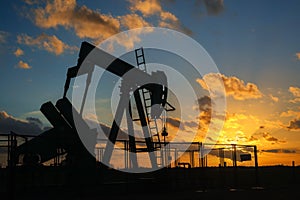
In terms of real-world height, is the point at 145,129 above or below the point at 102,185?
above

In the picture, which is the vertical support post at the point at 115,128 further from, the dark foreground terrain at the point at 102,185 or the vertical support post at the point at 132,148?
the dark foreground terrain at the point at 102,185

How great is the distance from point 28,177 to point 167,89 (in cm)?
788

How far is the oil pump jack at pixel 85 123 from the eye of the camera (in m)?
15.2

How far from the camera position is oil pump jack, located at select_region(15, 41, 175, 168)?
15188 millimetres

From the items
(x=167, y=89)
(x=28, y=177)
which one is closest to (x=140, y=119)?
(x=167, y=89)

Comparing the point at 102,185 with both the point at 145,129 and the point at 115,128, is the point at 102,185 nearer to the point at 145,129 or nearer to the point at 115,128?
the point at 115,128

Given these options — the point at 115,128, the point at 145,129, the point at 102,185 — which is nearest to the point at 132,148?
the point at 115,128

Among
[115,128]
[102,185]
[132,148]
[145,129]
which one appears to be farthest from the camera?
[145,129]

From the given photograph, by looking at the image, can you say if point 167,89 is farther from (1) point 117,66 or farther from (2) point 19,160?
(2) point 19,160

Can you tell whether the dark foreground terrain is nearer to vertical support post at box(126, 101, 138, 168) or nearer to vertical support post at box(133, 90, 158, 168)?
vertical support post at box(126, 101, 138, 168)

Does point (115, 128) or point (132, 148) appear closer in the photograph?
point (132, 148)

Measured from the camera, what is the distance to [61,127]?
622 inches

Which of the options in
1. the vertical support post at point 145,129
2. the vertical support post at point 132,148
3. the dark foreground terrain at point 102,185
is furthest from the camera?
the vertical support post at point 145,129

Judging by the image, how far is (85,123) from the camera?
52.3ft
